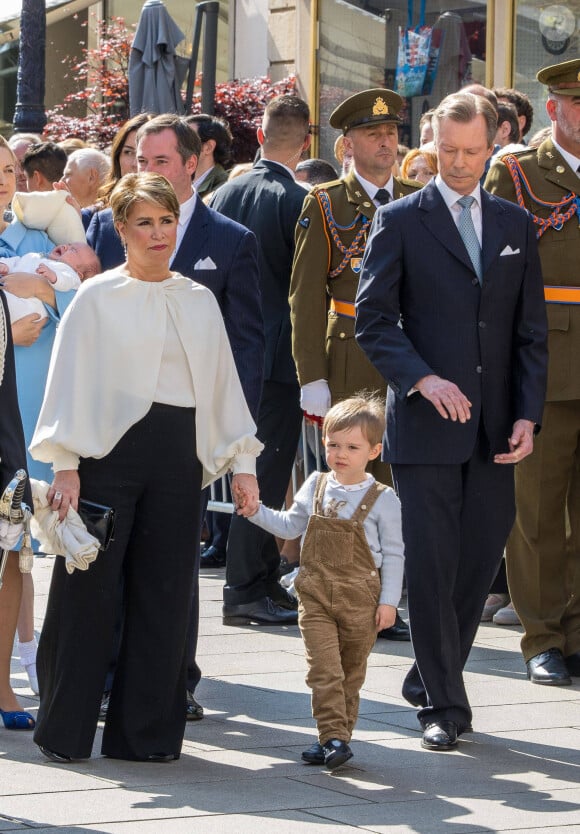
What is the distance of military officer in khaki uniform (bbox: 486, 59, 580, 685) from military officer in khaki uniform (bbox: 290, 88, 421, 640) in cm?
85

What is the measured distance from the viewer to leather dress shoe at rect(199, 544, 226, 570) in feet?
33.5

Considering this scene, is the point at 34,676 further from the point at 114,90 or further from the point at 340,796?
the point at 114,90

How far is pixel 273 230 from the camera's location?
8.61m

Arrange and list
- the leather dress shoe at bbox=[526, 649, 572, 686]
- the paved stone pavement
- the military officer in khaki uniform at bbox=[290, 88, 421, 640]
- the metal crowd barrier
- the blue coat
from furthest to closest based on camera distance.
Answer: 1. the metal crowd barrier
2. the military officer in khaki uniform at bbox=[290, 88, 421, 640]
3. the leather dress shoe at bbox=[526, 649, 572, 686]
4. the blue coat
5. the paved stone pavement

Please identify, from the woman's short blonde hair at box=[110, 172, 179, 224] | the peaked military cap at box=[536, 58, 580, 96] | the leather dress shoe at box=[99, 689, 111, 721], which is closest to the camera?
the woman's short blonde hair at box=[110, 172, 179, 224]

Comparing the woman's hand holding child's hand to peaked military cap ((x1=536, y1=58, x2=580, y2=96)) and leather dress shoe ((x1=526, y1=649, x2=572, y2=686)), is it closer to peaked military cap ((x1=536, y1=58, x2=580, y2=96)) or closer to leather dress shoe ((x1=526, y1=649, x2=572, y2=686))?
leather dress shoe ((x1=526, y1=649, x2=572, y2=686))

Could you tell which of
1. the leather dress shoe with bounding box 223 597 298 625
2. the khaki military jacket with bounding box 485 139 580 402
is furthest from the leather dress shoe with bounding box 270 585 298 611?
the khaki military jacket with bounding box 485 139 580 402

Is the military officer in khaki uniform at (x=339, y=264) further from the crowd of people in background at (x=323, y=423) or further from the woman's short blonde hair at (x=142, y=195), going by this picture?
the woman's short blonde hair at (x=142, y=195)

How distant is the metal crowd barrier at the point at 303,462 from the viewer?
364 inches

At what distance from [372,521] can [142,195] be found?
1332mm

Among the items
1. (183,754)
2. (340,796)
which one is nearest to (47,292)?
(183,754)

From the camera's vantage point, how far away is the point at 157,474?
565 cm

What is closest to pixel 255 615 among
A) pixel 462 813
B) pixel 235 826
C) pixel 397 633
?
pixel 397 633

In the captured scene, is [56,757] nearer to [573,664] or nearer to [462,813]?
[462,813]
